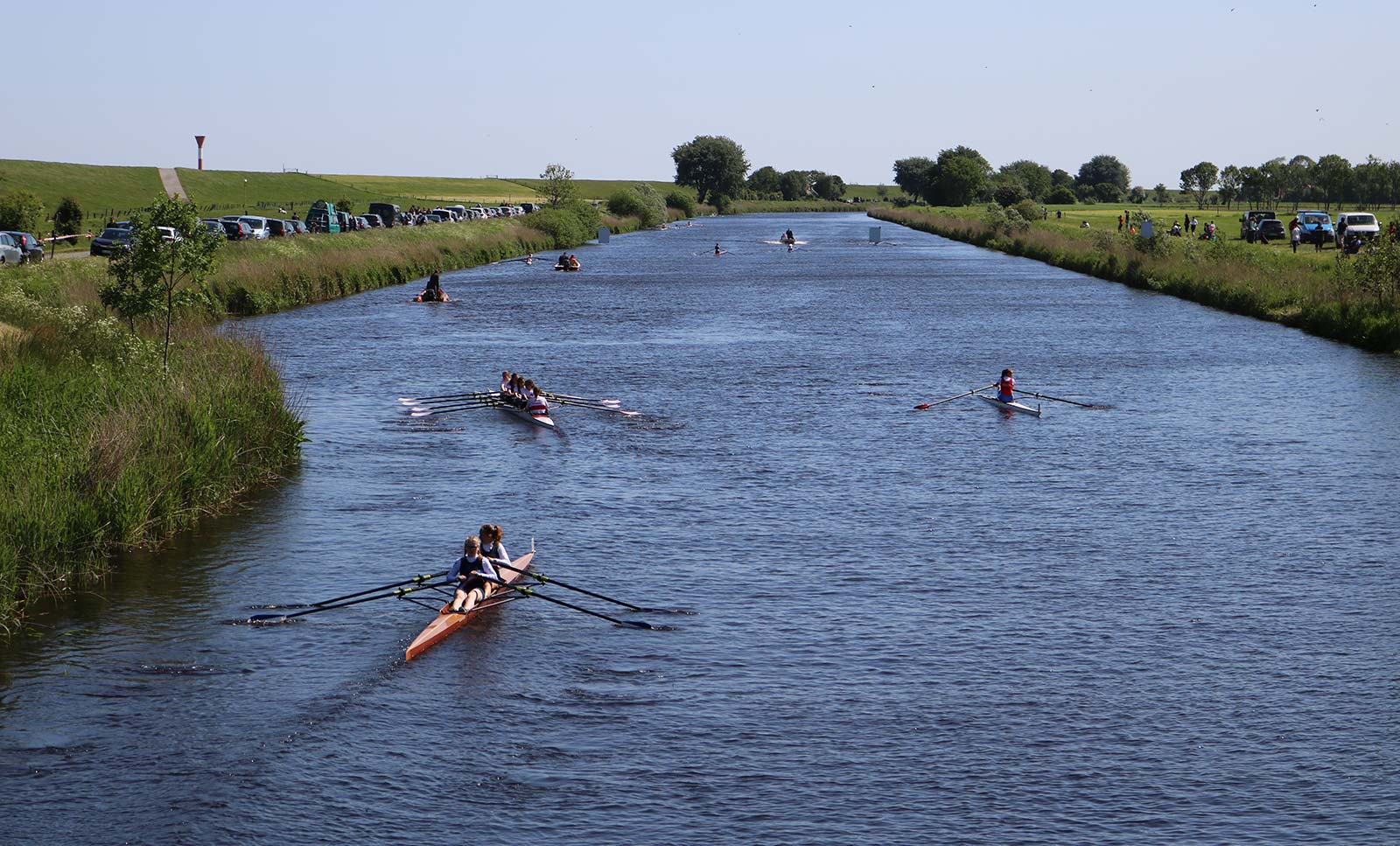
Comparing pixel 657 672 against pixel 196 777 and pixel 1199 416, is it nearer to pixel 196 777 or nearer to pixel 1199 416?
pixel 196 777

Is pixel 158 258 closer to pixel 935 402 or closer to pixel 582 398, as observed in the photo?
pixel 582 398

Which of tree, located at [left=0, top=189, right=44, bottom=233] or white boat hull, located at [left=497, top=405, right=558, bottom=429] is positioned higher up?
tree, located at [left=0, top=189, right=44, bottom=233]

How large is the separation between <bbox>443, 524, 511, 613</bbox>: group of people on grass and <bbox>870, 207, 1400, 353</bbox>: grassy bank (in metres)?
43.8

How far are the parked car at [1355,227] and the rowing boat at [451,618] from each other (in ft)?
262

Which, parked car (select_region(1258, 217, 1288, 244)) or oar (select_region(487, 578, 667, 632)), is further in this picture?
parked car (select_region(1258, 217, 1288, 244))

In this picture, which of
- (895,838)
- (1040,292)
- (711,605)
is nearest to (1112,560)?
(711,605)

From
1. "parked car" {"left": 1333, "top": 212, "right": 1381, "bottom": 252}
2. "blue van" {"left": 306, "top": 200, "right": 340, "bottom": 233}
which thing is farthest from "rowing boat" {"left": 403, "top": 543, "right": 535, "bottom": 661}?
"parked car" {"left": 1333, "top": 212, "right": 1381, "bottom": 252}

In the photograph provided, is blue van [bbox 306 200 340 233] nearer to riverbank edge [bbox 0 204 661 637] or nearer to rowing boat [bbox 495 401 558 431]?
riverbank edge [bbox 0 204 661 637]

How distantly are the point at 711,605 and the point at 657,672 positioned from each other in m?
3.24

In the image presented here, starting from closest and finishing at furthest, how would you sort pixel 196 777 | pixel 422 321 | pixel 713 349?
pixel 196 777 → pixel 713 349 → pixel 422 321

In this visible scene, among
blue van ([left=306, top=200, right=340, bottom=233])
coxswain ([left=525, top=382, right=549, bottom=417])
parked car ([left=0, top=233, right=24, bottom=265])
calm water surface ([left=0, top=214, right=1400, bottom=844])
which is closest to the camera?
calm water surface ([left=0, top=214, right=1400, bottom=844])

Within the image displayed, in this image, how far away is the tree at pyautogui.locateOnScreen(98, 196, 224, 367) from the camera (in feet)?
119

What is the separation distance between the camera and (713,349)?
5944cm

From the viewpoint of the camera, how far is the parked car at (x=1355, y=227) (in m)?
92.9
